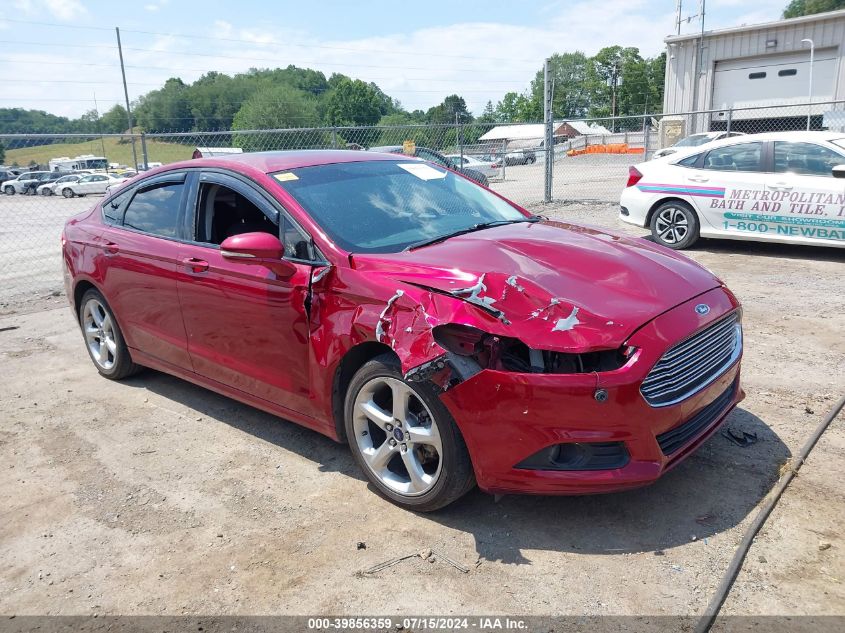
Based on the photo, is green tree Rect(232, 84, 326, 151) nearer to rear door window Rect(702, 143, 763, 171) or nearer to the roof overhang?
the roof overhang

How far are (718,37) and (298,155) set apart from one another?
34452mm

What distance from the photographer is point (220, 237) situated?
427 centimetres

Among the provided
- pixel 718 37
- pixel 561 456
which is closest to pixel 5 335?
pixel 561 456

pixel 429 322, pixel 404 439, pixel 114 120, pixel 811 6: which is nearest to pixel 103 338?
pixel 404 439

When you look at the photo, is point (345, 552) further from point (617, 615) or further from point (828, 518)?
point (828, 518)

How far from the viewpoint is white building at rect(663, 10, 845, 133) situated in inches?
1203

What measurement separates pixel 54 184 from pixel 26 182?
354 centimetres

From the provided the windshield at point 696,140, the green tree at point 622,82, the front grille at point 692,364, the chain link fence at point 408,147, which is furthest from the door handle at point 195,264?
the green tree at point 622,82

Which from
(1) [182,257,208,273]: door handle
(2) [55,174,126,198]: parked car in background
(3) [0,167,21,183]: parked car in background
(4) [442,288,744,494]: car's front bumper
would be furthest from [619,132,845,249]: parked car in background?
(3) [0,167,21,183]: parked car in background

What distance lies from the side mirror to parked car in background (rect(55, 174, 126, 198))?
34.4 m

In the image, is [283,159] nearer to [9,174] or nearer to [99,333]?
[99,333]

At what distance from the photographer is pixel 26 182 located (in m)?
39.1

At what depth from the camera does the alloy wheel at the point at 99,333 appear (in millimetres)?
5262

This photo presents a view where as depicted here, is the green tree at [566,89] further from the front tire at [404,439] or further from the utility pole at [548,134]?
the front tire at [404,439]
